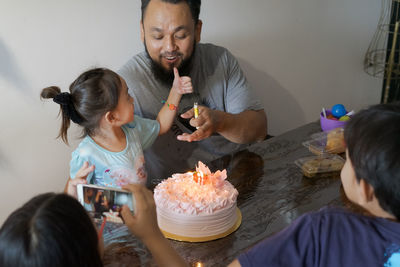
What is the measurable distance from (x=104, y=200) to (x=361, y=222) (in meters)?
0.64

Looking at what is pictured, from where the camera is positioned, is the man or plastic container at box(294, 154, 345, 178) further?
the man

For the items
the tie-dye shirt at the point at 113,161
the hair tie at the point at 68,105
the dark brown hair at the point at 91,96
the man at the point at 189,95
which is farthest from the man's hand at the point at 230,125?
the hair tie at the point at 68,105

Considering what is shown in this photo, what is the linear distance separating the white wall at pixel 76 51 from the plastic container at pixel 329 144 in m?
1.19

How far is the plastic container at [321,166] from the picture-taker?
68.3 inches

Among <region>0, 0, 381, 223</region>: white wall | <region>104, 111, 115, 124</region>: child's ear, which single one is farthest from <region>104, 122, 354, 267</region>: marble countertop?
<region>0, 0, 381, 223</region>: white wall

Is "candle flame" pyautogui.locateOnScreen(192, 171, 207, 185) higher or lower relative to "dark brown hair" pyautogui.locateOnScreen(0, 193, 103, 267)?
lower

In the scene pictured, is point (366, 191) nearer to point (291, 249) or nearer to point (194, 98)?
point (291, 249)

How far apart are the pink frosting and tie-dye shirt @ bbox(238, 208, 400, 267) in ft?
1.42

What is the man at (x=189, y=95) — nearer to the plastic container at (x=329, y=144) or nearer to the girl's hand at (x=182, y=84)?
the girl's hand at (x=182, y=84)

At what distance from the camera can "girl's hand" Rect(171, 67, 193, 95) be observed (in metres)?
1.91

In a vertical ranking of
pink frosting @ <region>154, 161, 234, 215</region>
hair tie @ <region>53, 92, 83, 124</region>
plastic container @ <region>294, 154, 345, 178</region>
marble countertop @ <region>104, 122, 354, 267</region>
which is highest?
hair tie @ <region>53, 92, 83, 124</region>

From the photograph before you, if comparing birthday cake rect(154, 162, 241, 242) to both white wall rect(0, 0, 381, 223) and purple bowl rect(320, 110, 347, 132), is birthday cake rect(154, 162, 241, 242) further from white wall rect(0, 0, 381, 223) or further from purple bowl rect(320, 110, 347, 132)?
white wall rect(0, 0, 381, 223)

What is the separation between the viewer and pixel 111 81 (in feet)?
5.57

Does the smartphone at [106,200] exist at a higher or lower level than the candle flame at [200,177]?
higher
